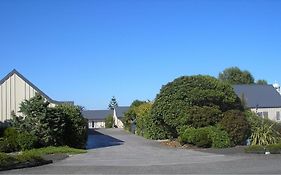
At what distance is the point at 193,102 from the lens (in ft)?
114

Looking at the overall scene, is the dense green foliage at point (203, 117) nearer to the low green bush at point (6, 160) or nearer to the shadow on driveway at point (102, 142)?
the shadow on driveway at point (102, 142)

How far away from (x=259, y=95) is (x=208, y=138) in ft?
111

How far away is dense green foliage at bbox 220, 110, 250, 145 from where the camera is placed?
30906 mm

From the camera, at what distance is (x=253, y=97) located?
199 feet

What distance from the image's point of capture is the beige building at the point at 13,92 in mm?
30203

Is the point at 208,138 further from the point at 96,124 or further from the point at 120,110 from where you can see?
the point at 96,124

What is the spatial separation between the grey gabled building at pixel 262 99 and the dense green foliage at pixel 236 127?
87.2 ft

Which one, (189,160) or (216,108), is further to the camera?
(216,108)

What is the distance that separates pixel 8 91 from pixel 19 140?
17.9 feet

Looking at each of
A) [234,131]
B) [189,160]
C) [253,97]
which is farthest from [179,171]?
[253,97]

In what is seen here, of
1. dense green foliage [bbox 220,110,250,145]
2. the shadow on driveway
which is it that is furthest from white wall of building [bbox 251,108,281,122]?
dense green foliage [bbox 220,110,250,145]

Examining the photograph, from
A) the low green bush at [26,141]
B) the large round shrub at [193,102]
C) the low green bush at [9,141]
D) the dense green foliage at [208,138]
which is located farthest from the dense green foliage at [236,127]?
the low green bush at [9,141]

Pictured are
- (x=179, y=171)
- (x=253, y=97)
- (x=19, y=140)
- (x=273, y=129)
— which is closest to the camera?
(x=179, y=171)

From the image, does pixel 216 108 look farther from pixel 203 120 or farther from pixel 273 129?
pixel 273 129
